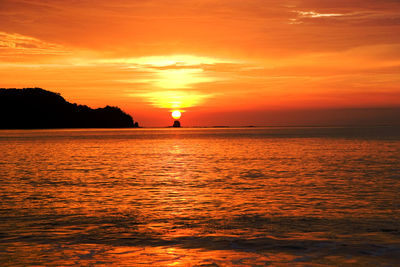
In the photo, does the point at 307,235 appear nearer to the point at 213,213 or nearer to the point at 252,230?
the point at 252,230

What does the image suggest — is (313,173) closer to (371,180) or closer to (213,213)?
(371,180)

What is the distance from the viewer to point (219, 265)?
48.3ft

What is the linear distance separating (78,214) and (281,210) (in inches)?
489

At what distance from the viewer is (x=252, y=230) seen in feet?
65.4

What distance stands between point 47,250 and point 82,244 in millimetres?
1494

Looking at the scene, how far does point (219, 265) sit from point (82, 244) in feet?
21.6

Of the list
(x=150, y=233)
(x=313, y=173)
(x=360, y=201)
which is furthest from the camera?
(x=313, y=173)

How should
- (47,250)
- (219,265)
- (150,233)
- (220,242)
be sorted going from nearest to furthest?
1. (219,265)
2. (47,250)
3. (220,242)
4. (150,233)

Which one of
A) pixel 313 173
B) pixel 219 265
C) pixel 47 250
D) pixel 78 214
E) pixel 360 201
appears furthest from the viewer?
pixel 313 173

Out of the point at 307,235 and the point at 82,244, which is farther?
the point at 307,235

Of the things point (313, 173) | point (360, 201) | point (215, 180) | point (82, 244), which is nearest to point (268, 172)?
point (313, 173)

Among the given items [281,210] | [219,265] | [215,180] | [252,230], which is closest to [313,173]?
[215,180]

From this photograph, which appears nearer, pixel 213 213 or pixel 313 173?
pixel 213 213

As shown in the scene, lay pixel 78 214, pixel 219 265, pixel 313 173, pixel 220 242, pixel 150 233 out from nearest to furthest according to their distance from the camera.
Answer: pixel 219 265 < pixel 220 242 < pixel 150 233 < pixel 78 214 < pixel 313 173
